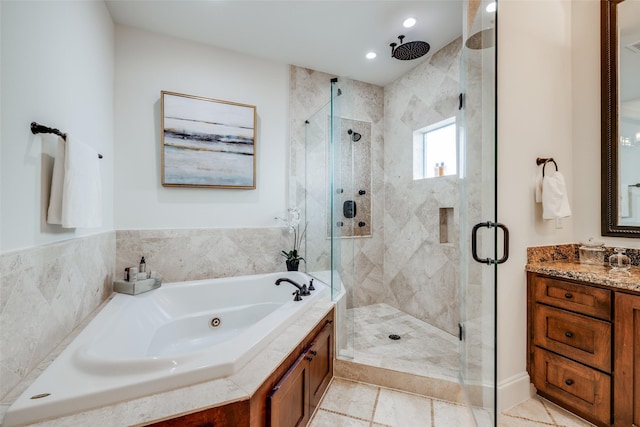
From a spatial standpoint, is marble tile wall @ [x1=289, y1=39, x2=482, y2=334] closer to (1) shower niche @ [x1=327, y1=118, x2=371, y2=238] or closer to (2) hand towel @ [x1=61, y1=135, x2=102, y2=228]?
(1) shower niche @ [x1=327, y1=118, x2=371, y2=238]

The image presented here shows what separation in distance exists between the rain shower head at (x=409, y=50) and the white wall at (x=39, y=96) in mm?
2377

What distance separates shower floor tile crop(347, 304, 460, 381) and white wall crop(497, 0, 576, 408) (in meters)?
0.44

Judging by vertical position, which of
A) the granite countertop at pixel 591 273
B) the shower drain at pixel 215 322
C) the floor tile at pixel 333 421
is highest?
the granite countertop at pixel 591 273

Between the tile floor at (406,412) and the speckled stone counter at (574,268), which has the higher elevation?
the speckled stone counter at (574,268)

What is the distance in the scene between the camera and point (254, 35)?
247cm

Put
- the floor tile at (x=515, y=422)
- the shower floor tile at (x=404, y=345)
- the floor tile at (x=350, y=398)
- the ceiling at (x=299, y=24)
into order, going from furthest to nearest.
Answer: the ceiling at (x=299, y=24) < the shower floor tile at (x=404, y=345) < the floor tile at (x=350, y=398) < the floor tile at (x=515, y=422)

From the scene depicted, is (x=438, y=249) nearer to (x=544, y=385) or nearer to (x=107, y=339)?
(x=544, y=385)

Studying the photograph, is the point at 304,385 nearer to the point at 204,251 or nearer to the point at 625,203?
the point at 204,251

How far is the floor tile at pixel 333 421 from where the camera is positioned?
1.56 m

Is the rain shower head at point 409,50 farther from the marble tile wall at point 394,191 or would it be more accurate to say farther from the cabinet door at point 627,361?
the cabinet door at point 627,361

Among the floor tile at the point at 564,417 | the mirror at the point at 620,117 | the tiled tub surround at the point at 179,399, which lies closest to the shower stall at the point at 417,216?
the floor tile at the point at 564,417

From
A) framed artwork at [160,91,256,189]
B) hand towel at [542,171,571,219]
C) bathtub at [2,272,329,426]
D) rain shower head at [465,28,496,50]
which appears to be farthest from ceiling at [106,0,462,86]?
bathtub at [2,272,329,426]

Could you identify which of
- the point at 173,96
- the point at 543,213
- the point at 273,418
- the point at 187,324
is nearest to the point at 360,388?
the point at 273,418

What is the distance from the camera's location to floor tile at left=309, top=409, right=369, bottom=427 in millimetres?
1559
